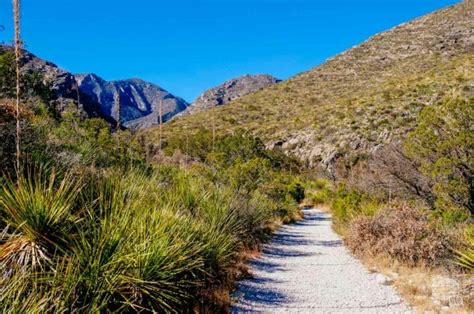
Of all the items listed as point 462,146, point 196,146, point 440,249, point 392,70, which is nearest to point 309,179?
point 196,146

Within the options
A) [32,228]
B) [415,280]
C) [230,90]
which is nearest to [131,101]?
[415,280]

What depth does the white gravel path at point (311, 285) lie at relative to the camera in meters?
6.84

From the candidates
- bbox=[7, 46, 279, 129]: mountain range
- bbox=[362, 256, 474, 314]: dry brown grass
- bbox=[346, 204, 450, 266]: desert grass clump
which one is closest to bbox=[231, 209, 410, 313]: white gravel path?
bbox=[362, 256, 474, 314]: dry brown grass

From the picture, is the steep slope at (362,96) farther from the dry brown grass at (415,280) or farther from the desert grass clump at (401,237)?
the dry brown grass at (415,280)

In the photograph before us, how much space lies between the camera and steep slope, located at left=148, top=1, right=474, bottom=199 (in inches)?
1363

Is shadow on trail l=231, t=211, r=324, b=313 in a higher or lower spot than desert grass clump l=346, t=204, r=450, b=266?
lower

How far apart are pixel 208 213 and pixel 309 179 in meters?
29.8

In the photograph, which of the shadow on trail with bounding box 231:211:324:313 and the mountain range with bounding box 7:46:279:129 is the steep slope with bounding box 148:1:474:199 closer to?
the mountain range with bounding box 7:46:279:129

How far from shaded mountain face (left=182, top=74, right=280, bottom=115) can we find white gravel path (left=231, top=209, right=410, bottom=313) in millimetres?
79529

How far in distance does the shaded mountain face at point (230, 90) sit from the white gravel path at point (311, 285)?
79529 millimetres

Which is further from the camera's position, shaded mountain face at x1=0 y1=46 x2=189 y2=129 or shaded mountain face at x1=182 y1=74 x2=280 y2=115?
shaded mountain face at x1=182 y1=74 x2=280 y2=115

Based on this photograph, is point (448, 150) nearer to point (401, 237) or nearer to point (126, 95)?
point (401, 237)

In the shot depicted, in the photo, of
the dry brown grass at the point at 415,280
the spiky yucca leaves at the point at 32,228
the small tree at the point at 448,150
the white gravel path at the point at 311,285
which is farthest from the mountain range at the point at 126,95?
the small tree at the point at 448,150

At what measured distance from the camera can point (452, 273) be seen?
777 cm
